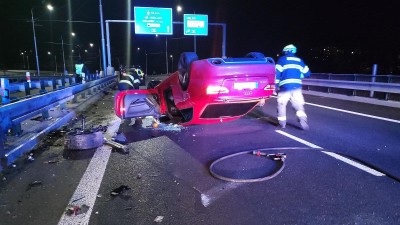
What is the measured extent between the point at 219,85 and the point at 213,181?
1596mm

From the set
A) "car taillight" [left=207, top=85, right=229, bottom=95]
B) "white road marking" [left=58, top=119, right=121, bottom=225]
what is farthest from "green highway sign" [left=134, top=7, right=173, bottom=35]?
"car taillight" [left=207, top=85, right=229, bottom=95]

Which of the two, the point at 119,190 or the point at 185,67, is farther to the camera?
the point at 185,67

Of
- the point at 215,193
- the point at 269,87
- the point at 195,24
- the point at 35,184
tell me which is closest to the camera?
the point at 215,193

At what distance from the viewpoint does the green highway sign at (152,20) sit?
2645cm

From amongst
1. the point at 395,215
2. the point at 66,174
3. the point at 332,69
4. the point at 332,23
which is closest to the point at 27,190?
the point at 66,174

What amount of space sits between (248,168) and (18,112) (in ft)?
12.7

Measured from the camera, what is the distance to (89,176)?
4.10 metres

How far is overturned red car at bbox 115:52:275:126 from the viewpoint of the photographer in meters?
4.80

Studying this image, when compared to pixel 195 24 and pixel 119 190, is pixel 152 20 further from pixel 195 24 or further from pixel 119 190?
pixel 119 190

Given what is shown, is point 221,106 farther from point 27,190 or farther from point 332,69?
point 332,69

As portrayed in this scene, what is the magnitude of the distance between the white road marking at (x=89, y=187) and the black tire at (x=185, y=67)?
5.59 feet

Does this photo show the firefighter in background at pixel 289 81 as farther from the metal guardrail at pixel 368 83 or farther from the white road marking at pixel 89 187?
the metal guardrail at pixel 368 83

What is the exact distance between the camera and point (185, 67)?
5.29 m

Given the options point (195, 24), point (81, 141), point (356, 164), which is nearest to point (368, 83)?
point (356, 164)
